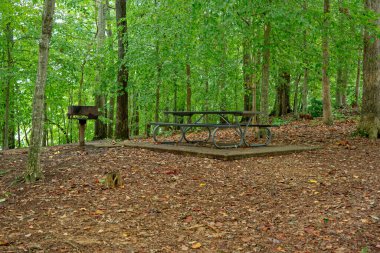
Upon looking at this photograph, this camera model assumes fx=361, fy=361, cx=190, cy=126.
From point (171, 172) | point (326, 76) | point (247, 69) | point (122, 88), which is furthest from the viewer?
point (326, 76)

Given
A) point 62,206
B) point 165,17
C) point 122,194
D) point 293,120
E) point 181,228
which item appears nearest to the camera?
point 181,228

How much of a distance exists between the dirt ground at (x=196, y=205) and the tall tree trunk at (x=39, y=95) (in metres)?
0.33

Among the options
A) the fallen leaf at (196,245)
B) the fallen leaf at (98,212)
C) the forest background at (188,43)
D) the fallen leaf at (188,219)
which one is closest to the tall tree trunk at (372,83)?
the forest background at (188,43)

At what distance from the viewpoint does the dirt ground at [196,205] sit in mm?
3383

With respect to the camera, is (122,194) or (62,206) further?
(122,194)

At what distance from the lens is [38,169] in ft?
17.9

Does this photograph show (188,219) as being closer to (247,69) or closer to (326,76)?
(247,69)

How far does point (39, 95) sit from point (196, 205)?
9.18 feet

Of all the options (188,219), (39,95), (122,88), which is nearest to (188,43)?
(122,88)

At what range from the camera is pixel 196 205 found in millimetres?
4438

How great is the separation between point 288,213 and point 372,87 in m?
5.61

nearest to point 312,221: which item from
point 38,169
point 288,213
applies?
point 288,213

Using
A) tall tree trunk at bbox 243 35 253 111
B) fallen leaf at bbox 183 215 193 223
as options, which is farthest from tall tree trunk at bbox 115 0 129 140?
fallen leaf at bbox 183 215 193 223

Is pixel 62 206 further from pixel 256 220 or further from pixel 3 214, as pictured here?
pixel 256 220
